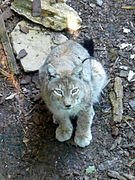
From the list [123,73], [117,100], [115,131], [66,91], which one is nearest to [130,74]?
[123,73]

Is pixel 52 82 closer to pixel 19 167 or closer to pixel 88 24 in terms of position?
pixel 19 167

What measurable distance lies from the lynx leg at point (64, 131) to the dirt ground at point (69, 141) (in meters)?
0.08

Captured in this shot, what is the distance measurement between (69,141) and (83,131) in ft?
0.85

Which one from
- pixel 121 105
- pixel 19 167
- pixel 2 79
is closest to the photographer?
pixel 19 167

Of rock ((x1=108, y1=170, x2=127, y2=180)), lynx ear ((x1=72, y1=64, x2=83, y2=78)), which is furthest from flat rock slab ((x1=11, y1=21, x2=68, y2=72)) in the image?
rock ((x1=108, y1=170, x2=127, y2=180))

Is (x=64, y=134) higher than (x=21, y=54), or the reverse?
(x=21, y=54)

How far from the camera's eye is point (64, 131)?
406 cm

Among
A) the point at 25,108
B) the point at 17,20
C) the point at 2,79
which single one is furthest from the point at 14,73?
the point at 17,20

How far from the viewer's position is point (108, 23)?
5379 mm

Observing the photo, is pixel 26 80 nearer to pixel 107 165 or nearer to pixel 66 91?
pixel 66 91

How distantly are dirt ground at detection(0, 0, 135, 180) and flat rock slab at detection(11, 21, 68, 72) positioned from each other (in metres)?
0.17

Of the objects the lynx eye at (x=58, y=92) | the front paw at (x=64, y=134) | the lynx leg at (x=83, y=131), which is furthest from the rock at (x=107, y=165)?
the lynx eye at (x=58, y=92)

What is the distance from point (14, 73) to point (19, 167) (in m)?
1.51

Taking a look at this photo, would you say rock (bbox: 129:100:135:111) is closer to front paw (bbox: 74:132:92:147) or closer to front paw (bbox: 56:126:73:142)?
front paw (bbox: 74:132:92:147)
